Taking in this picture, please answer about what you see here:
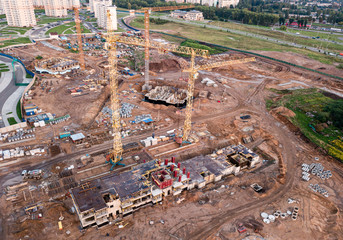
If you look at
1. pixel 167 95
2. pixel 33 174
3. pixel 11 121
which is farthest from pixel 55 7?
pixel 33 174

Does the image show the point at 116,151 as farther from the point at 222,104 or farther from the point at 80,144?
the point at 222,104

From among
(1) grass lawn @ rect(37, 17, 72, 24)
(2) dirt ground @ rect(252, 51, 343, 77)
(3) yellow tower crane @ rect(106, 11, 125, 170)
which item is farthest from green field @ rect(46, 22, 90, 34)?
(3) yellow tower crane @ rect(106, 11, 125, 170)

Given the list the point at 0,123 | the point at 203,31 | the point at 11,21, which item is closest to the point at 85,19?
the point at 11,21

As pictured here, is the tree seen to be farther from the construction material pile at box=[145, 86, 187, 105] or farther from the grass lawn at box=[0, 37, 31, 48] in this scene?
the grass lawn at box=[0, 37, 31, 48]

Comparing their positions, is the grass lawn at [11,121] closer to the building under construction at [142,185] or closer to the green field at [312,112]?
the building under construction at [142,185]

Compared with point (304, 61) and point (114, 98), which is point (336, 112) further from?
point (114, 98)

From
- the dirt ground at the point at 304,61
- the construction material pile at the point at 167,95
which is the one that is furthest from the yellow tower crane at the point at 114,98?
the dirt ground at the point at 304,61

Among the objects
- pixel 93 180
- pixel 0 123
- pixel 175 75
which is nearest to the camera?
pixel 93 180
